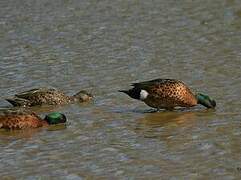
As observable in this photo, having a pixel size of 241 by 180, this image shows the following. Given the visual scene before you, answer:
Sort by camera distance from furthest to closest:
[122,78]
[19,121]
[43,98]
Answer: [122,78] → [43,98] → [19,121]

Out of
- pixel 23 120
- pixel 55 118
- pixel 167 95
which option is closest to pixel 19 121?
pixel 23 120

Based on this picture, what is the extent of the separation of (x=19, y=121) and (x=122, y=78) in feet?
9.71

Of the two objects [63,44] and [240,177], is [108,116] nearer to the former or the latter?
[240,177]

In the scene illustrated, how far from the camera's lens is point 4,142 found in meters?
8.59

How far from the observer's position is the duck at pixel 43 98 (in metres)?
10.7

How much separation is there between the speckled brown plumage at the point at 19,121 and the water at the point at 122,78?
0.14 m

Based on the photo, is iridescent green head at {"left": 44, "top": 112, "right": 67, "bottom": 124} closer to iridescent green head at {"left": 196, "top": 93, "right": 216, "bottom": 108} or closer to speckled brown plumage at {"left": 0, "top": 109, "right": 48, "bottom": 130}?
speckled brown plumage at {"left": 0, "top": 109, "right": 48, "bottom": 130}

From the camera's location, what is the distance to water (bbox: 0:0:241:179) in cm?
732

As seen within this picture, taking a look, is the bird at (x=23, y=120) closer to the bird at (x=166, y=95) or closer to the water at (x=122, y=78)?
the water at (x=122, y=78)

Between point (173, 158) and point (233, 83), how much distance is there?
3604 millimetres

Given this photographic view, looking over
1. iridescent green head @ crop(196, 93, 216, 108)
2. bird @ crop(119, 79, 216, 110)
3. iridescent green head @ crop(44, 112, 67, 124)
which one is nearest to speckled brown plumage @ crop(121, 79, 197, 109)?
bird @ crop(119, 79, 216, 110)

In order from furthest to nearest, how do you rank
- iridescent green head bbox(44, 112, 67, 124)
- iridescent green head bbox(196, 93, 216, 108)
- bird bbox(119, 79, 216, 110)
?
bird bbox(119, 79, 216, 110)
iridescent green head bbox(196, 93, 216, 108)
iridescent green head bbox(44, 112, 67, 124)

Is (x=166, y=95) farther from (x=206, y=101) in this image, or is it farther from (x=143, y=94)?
(x=206, y=101)

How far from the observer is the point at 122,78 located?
1183 cm
